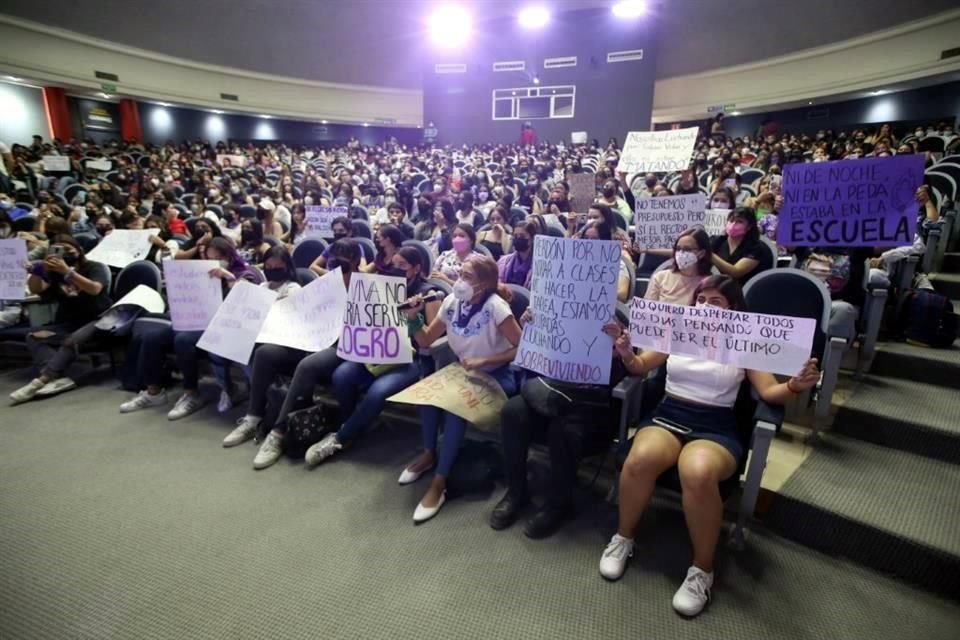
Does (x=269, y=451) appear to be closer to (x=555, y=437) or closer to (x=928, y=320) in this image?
(x=555, y=437)

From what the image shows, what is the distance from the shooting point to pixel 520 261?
3.75 metres

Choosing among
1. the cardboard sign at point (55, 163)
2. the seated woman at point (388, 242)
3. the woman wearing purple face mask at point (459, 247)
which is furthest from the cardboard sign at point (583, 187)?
the cardboard sign at point (55, 163)

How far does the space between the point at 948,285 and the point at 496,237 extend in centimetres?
395

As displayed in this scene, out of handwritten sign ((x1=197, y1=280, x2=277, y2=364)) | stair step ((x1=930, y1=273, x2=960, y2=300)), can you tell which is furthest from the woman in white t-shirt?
stair step ((x1=930, y1=273, x2=960, y2=300))

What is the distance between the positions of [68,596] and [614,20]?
22.8 metres

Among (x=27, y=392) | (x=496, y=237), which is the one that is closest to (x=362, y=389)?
(x=496, y=237)

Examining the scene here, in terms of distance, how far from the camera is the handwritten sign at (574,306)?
2076 mm

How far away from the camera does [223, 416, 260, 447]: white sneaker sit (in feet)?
10.0

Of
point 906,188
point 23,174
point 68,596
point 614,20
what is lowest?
point 68,596

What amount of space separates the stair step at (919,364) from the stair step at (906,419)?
0.07 m

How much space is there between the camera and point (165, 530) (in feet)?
7.55

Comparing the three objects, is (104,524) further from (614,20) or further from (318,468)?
(614,20)

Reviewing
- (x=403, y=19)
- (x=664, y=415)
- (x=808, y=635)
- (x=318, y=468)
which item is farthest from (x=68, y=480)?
(x=403, y=19)

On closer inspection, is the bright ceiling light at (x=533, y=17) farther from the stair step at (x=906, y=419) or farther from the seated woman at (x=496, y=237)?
the stair step at (x=906, y=419)
